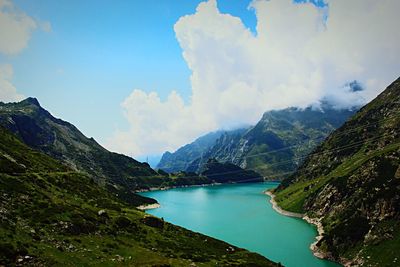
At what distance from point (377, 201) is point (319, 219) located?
52.0 meters

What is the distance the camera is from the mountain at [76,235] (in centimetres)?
5775

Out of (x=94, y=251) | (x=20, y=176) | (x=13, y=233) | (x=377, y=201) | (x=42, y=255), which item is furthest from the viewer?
(x=377, y=201)

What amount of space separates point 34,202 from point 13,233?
68.9ft

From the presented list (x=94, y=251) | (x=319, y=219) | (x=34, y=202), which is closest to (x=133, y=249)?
(x=94, y=251)

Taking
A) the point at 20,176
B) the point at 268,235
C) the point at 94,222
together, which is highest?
the point at 20,176

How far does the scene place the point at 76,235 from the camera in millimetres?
70875

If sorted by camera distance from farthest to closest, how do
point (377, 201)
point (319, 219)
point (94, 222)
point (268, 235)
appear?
point (319, 219), point (268, 235), point (377, 201), point (94, 222)

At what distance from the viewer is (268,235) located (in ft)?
582

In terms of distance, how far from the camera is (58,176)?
122500mm

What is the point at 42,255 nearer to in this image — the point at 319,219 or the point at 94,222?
the point at 94,222

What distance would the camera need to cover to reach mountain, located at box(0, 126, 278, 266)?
5775 centimetres

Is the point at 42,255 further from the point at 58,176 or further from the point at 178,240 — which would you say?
the point at 58,176

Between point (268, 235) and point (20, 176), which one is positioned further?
point (268, 235)

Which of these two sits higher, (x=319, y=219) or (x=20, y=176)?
(x=20, y=176)
